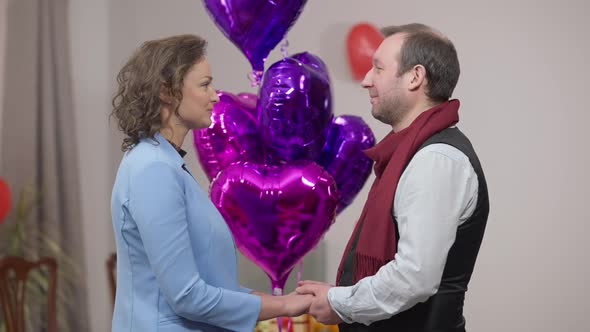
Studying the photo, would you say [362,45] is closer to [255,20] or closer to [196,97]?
[255,20]

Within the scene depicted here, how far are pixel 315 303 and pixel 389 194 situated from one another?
35cm

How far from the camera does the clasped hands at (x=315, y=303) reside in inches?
72.6

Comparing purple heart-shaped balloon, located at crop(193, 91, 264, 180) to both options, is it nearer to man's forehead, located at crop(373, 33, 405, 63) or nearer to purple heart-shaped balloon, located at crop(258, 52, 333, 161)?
purple heart-shaped balloon, located at crop(258, 52, 333, 161)

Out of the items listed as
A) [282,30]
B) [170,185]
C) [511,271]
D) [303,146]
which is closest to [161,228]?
[170,185]

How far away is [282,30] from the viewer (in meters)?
2.42

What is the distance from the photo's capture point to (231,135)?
2.51 m

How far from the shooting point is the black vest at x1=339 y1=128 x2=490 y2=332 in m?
1.76

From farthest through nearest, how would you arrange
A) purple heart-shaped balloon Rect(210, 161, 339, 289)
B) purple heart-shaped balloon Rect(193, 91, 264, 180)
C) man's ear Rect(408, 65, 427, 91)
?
purple heart-shaped balloon Rect(193, 91, 264, 180), purple heart-shaped balloon Rect(210, 161, 339, 289), man's ear Rect(408, 65, 427, 91)

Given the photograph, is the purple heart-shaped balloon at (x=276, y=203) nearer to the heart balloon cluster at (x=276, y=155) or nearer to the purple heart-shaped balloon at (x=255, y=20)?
the heart balloon cluster at (x=276, y=155)

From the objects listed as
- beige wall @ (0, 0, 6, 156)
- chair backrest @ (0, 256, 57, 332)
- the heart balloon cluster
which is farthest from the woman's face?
beige wall @ (0, 0, 6, 156)

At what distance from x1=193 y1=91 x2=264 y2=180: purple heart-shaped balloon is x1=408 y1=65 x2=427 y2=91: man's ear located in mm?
767

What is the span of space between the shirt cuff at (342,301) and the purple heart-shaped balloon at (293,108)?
2.09 ft

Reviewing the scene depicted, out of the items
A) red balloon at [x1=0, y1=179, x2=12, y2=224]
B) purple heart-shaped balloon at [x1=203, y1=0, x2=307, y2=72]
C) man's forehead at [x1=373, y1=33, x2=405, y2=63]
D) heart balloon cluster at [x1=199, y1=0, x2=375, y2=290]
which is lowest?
red balloon at [x1=0, y1=179, x2=12, y2=224]

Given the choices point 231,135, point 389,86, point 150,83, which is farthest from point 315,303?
point 231,135
